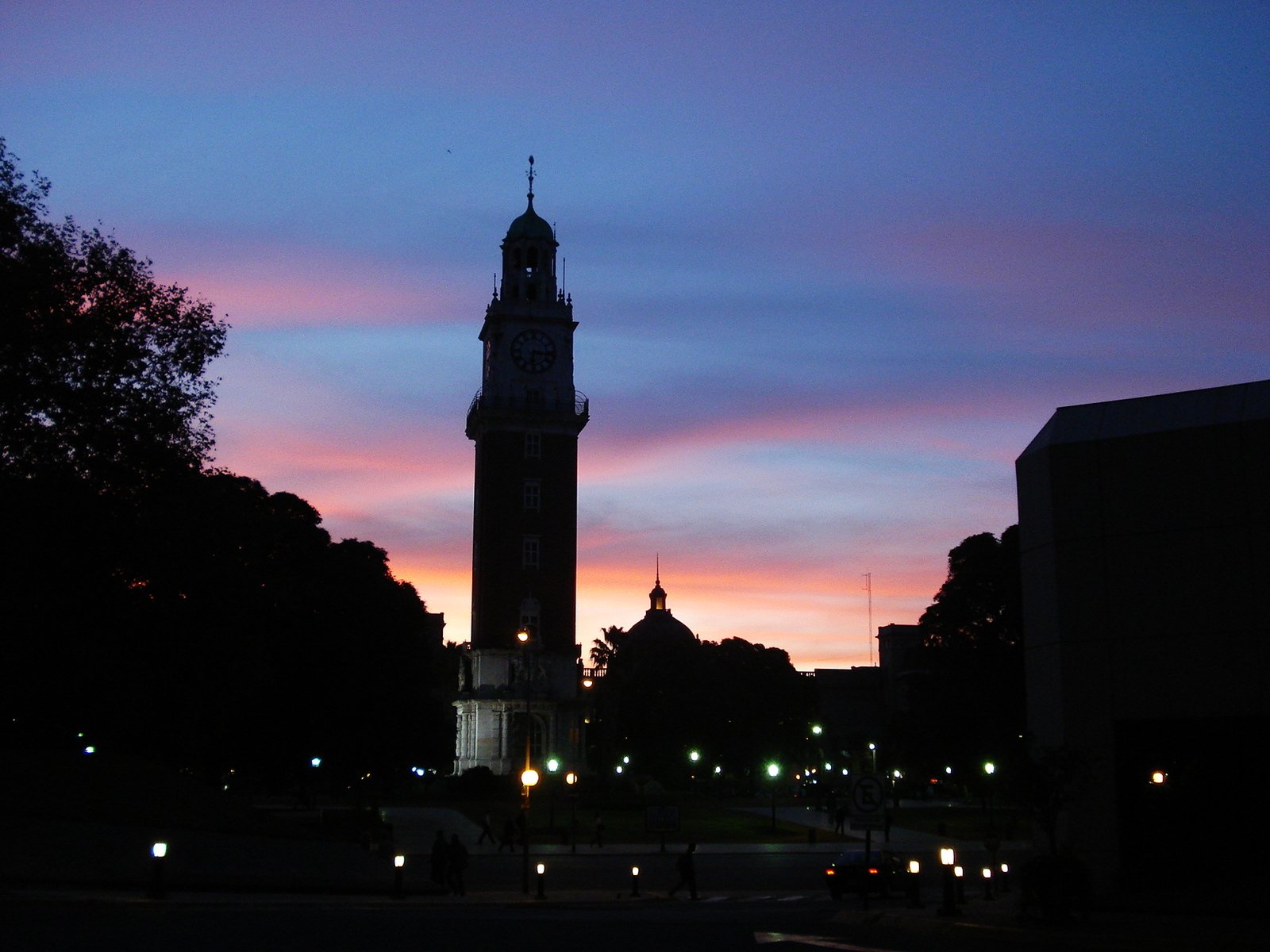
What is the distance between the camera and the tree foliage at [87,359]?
107 ft

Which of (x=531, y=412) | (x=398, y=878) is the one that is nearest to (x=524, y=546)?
(x=531, y=412)

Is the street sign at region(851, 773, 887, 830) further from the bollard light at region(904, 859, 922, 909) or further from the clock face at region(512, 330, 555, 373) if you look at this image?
the clock face at region(512, 330, 555, 373)

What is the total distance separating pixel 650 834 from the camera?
63531 millimetres

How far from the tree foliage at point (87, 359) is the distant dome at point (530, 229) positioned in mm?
67907

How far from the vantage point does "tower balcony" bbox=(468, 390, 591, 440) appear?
9731cm

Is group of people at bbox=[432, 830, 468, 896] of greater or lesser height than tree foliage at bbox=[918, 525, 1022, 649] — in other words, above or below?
below

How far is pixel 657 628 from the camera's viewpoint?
167 meters

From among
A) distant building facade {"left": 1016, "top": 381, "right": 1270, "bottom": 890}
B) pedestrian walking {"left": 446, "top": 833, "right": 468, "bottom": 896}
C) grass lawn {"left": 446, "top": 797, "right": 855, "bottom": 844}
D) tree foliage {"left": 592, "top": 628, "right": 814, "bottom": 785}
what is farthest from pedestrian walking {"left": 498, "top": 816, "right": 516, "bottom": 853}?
tree foliage {"left": 592, "top": 628, "right": 814, "bottom": 785}

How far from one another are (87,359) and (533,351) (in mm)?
65988

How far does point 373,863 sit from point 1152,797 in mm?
22055

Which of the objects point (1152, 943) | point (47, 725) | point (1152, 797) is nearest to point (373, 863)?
point (47, 725)

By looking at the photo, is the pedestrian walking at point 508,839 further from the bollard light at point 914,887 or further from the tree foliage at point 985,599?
the bollard light at point 914,887

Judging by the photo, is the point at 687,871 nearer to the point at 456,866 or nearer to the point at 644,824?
the point at 456,866

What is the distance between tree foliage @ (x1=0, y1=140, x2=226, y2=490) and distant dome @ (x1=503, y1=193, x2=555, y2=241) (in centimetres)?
6791
